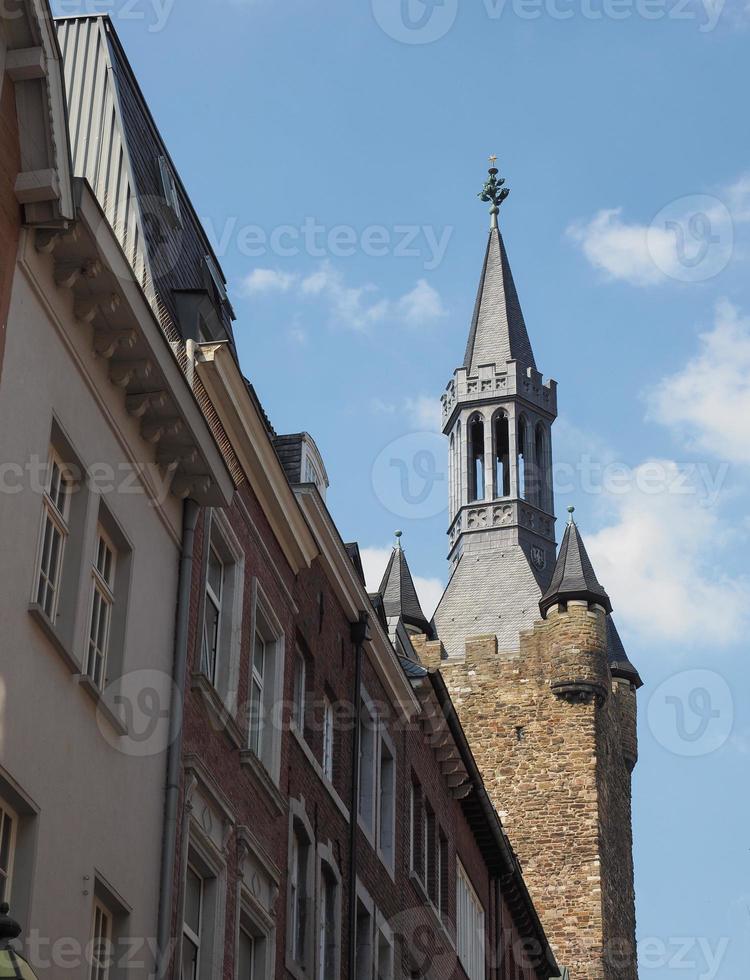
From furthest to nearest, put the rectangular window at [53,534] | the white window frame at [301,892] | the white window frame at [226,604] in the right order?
1. the white window frame at [301,892]
2. the white window frame at [226,604]
3. the rectangular window at [53,534]

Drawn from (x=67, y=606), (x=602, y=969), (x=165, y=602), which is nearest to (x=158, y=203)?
(x=165, y=602)

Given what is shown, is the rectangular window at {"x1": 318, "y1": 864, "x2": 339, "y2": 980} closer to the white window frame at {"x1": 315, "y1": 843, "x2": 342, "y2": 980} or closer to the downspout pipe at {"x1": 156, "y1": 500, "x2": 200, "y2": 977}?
the white window frame at {"x1": 315, "y1": 843, "x2": 342, "y2": 980}

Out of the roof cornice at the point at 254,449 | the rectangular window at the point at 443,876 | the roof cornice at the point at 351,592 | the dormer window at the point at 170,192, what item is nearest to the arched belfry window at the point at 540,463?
the rectangular window at the point at 443,876

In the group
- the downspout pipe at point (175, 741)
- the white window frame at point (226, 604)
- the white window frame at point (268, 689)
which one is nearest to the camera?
the downspout pipe at point (175, 741)

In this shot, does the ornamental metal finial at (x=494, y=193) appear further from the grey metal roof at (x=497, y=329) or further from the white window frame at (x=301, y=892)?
the white window frame at (x=301, y=892)

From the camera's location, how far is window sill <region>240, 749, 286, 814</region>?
55.6ft

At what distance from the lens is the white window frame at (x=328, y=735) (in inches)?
821

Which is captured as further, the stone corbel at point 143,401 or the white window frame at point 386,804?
the white window frame at point 386,804

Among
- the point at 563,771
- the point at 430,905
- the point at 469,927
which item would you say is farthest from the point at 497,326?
the point at 430,905

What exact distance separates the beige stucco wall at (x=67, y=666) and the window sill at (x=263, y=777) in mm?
1840

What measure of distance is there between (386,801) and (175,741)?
29.0 ft

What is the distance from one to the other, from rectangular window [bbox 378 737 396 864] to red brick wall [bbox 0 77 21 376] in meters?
11.8

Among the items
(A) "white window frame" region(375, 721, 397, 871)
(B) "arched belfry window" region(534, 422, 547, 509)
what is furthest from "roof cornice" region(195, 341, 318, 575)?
(B) "arched belfry window" region(534, 422, 547, 509)

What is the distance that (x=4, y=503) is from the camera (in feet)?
39.7
